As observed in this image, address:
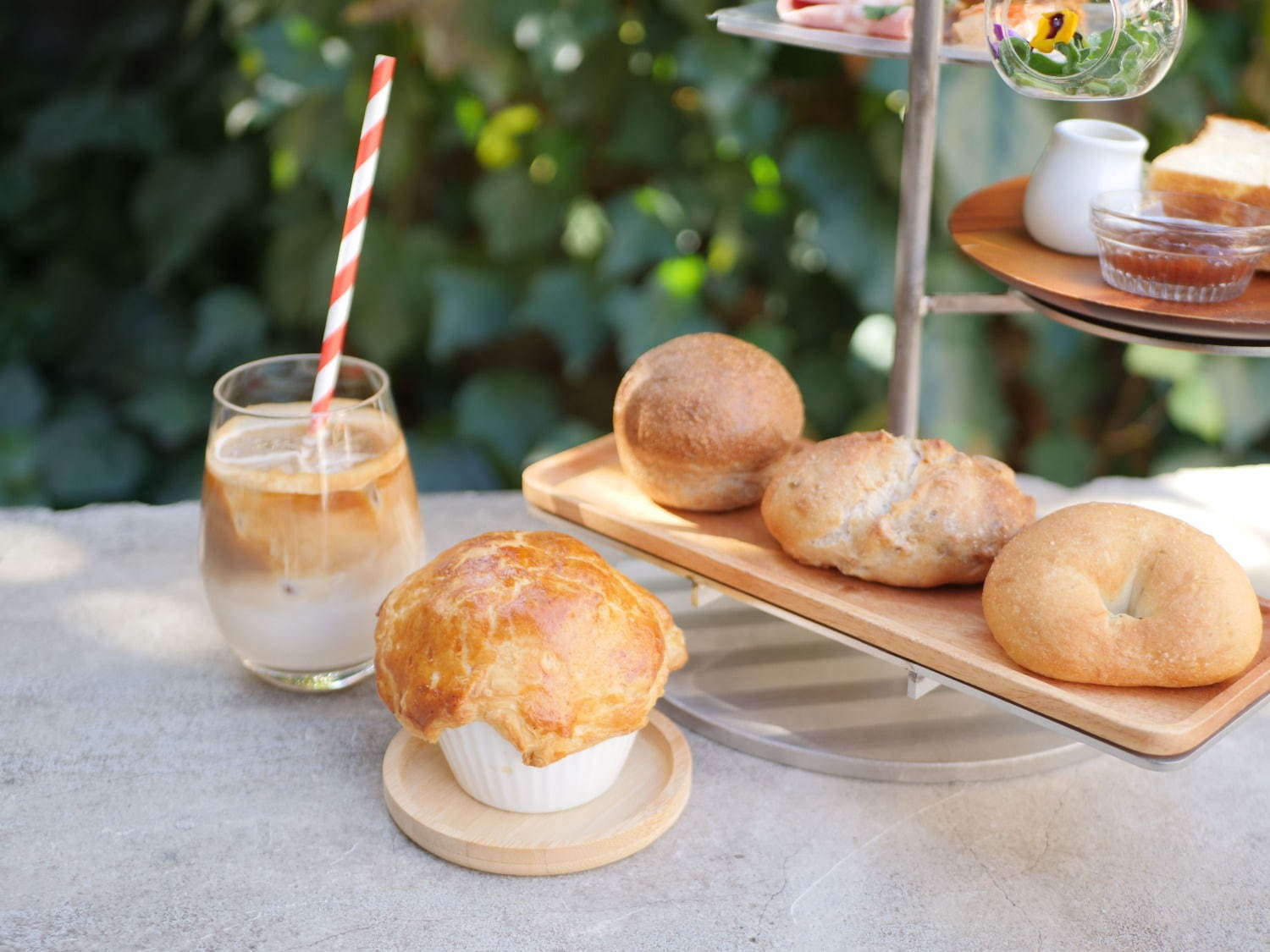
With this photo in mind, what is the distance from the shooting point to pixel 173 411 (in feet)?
7.16

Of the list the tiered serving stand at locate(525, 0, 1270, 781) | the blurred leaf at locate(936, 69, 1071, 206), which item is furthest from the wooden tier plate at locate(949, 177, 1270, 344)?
the blurred leaf at locate(936, 69, 1071, 206)

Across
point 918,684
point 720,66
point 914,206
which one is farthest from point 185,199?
point 918,684

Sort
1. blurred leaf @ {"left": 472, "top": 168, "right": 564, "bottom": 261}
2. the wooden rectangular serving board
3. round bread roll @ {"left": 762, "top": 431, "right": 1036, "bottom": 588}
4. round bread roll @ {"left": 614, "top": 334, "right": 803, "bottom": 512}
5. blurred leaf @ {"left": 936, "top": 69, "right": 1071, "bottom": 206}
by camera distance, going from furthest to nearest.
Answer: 1. blurred leaf @ {"left": 472, "top": 168, "right": 564, "bottom": 261}
2. blurred leaf @ {"left": 936, "top": 69, "right": 1071, "bottom": 206}
3. round bread roll @ {"left": 614, "top": 334, "right": 803, "bottom": 512}
4. round bread roll @ {"left": 762, "top": 431, "right": 1036, "bottom": 588}
5. the wooden rectangular serving board

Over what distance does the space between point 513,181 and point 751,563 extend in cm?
122

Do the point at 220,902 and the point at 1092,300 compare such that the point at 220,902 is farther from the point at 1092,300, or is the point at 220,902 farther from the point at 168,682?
the point at 1092,300

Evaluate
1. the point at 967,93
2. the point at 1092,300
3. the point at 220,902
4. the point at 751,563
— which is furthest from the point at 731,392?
the point at 967,93

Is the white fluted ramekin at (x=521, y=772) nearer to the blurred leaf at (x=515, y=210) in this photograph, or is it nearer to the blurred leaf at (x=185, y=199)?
the blurred leaf at (x=515, y=210)

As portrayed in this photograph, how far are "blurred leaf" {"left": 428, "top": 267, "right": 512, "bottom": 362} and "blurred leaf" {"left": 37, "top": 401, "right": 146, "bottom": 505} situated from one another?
2.01 feet

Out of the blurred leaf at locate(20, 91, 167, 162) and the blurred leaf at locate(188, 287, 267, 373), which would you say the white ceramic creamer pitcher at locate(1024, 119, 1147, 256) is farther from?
the blurred leaf at locate(20, 91, 167, 162)

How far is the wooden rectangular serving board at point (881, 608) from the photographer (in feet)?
2.49

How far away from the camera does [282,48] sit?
6.30 feet

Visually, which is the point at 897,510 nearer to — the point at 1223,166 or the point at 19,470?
the point at 1223,166

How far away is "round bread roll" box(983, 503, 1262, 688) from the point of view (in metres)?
0.77

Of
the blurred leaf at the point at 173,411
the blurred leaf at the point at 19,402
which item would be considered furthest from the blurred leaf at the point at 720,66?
the blurred leaf at the point at 19,402
